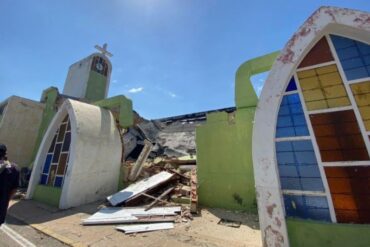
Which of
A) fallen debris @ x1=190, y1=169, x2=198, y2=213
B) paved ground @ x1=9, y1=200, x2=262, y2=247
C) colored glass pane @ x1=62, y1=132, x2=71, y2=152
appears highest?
colored glass pane @ x1=62, y1=132, x2=71, y2=152

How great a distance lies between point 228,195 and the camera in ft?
26.0

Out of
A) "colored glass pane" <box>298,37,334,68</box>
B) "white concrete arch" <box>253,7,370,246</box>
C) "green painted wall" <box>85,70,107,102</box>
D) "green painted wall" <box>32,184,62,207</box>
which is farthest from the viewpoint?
"green painted wall" <box>85,70,107,102</box>

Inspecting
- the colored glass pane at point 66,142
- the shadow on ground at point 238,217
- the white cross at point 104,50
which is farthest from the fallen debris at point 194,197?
the white cross at point 104,50

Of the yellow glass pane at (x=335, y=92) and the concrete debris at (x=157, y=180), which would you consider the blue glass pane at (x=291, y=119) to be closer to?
the yellow glass pane at (x=335, y=92)

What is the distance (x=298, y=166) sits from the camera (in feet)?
12.8

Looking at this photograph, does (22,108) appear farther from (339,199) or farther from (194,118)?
(339,199)

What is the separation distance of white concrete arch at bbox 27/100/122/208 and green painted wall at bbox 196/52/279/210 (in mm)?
4782

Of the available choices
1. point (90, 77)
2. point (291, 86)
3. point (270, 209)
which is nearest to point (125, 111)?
point (291, 86)

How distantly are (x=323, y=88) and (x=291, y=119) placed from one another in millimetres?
925

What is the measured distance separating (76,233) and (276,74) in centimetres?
668

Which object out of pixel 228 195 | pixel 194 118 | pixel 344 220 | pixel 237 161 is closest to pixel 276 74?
pixel 344 220

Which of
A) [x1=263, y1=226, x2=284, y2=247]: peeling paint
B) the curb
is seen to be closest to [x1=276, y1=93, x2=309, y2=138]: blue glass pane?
[x1=263, y1=226, x2=284, y2=247]: peeling paint

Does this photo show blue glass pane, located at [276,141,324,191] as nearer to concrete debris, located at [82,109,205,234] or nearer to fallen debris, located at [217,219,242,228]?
fallen debris, located at [217,219,242,228]

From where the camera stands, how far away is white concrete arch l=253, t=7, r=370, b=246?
3.76 meters
